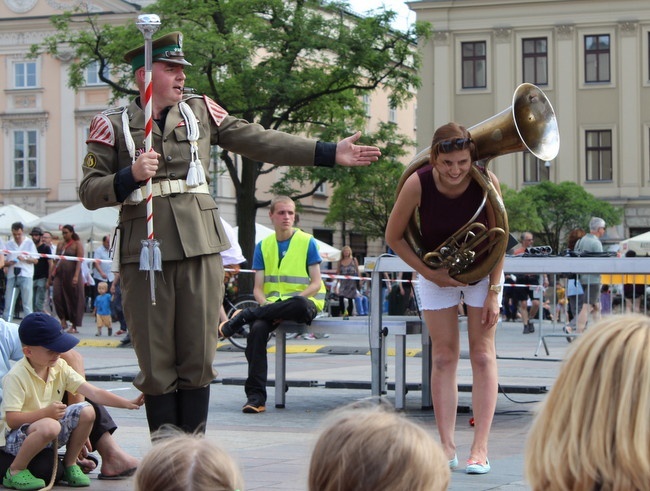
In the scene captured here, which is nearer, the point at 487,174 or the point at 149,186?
the point at 149,186

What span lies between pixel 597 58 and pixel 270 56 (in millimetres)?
29568

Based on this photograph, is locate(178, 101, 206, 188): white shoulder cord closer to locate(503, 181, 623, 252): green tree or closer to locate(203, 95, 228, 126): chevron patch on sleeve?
locate(203, 95, 228, 126): chevron patch on sleeve

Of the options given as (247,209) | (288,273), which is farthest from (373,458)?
(247,209)

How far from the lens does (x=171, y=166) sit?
18.5ft

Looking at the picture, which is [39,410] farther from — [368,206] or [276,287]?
[368,206]

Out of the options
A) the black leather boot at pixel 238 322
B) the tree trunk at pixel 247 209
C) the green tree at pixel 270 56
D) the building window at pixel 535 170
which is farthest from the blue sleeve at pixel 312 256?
the building window at pixel 535 170

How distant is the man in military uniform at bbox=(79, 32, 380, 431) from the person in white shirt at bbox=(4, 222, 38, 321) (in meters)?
15.3

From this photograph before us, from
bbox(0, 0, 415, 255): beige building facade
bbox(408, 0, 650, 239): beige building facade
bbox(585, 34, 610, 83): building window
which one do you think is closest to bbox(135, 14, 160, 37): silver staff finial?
bbox(0, 0, 415, 255): beige building facade

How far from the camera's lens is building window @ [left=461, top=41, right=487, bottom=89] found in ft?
184

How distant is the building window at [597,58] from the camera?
54500 mm

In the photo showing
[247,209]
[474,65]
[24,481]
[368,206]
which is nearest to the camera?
[24,481]

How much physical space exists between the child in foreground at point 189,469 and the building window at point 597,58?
177 feet

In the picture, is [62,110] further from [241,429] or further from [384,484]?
[384,484]

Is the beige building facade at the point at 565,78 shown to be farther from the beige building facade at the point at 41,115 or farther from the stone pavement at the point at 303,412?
the stone pavement at the point at 303,412
